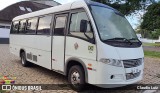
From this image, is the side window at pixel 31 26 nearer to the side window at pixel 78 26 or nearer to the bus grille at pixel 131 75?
the side window at pixel 78 26

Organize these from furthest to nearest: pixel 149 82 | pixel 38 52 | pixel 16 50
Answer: pixel 16 50 → pixel 38 52 → pixel 149 82

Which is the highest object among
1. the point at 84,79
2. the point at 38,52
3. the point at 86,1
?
the point at 86,1

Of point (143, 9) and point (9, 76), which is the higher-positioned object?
point (143, 9)

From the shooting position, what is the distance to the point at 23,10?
1483 inches

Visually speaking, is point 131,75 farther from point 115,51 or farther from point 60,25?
point 60,25

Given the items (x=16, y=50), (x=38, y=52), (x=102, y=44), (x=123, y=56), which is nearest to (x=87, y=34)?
(x=102, y=44)

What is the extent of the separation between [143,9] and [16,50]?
49.4 feet

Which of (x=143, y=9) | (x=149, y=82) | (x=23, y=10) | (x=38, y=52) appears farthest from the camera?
(x=23, y=10)

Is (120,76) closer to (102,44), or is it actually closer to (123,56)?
(123,56)

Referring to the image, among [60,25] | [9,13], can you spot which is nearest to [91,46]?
[60,25]

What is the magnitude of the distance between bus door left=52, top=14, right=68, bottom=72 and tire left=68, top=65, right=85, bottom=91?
64 cm

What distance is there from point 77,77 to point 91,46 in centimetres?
118

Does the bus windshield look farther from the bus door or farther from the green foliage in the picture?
the green foliage

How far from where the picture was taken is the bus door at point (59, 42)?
7336mm
